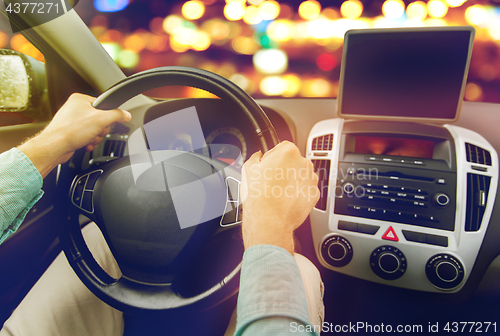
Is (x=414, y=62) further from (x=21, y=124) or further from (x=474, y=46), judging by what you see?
(x=21, y=124)

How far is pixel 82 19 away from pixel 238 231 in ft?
3.87

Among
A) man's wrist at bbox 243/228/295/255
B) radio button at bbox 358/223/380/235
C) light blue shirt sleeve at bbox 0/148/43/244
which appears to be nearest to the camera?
man's wrist at bbox 243/228/295/255

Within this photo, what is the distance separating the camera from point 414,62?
42.7 inches

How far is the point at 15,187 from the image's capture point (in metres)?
0.80

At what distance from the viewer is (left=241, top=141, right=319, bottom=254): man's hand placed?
0.62m

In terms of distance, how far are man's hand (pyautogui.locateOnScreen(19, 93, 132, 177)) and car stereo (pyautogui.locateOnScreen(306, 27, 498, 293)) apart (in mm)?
850

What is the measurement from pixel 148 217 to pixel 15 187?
0.39 metres

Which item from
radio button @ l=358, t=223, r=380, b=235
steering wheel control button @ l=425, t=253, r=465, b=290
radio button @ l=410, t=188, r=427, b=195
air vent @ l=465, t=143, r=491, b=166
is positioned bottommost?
steering wheel control button @ l=425, t=253, r=465, b=290

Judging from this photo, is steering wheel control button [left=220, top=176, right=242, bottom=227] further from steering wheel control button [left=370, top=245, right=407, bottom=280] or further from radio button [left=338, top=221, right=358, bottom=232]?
steering wheel control button [left=370, top=245, right=407, bottom=280]

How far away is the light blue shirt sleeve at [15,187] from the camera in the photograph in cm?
79

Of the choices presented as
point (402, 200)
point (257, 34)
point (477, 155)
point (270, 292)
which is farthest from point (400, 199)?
point (257, 34)

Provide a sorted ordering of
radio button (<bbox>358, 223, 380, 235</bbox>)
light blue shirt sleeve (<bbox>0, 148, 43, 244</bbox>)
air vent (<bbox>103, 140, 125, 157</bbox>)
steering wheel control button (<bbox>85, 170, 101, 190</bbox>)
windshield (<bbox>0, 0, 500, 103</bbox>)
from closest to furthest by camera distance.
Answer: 1. light blue shirt sleeve (<bbox>0, 148, 43, 244</bbox>)
2. steering wheel control button (<bbox>85, 170, 101, 190</bbox>)
3. radio button (<bbox>358, 223, 380, 235</bbox>)
4. air vent (<bbox>103, 140, 125, 157</bbox>)
5. windshield (<bbox>0, 0, 500, 103</bbox>)

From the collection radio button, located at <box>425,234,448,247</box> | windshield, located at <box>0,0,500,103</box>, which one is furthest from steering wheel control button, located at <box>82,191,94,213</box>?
windshield, located at <box>0,0,500,103</box>

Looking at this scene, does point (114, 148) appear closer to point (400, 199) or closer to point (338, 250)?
point (338, 250)
